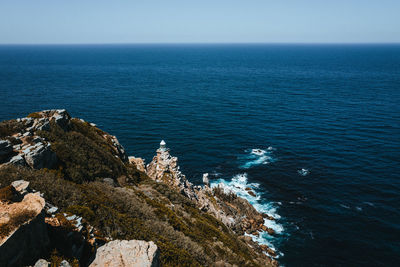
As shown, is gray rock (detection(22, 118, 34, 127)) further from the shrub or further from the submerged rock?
the submerged rock

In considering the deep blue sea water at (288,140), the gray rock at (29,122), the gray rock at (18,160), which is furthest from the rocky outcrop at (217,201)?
the gray rock at (18,160)

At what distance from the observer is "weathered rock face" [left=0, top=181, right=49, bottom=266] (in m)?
8.81

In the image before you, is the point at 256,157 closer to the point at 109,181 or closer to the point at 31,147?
the point at 109,181

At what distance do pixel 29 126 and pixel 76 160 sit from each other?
6137mm

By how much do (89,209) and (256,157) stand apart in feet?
166

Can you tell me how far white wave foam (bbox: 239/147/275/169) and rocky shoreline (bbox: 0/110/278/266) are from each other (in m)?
15.0

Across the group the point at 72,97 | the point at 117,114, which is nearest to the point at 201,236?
the point at 117,114

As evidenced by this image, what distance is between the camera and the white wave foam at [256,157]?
2272 inches

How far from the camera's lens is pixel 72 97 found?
332 ft

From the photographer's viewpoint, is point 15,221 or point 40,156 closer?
point 15,221

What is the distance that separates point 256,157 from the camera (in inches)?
2381

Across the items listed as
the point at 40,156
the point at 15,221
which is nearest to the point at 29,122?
the point at 40,156

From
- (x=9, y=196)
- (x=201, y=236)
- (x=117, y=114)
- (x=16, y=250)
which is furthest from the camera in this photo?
(x=117, y=114)

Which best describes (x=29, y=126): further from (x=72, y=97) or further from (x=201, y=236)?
(x=72, y=97)
